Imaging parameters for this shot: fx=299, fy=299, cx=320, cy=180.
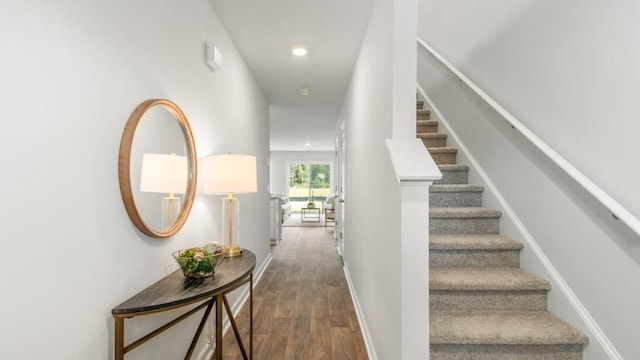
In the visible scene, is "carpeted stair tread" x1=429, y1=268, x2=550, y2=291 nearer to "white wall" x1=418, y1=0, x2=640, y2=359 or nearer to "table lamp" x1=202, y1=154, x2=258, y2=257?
"white wall" x1=418, y1=0, x2=640, y2=359

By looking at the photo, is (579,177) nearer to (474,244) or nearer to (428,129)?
(474,244)

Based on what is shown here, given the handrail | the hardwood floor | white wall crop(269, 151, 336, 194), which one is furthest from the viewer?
white wall crop(269, 151, 336, 194)

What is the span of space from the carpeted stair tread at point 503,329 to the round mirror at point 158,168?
1490mm

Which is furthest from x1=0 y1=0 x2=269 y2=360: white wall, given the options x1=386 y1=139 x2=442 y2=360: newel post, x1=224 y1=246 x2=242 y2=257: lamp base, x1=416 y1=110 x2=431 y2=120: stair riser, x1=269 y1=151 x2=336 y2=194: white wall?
x1=269 y1=151 x2=336 y2=194: white wall

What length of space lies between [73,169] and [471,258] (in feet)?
7.27

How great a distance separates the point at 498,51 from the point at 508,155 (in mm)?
800

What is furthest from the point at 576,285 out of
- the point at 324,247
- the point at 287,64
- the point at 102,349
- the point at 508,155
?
the point at 324,247

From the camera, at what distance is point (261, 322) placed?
2.61 metres

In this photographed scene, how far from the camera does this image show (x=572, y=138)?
1.62 metres

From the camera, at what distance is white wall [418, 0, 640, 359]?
4.33ft

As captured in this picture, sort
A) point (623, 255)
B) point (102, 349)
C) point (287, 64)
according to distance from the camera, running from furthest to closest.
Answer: point (287, 64), point (623, 255), point (102, 349)

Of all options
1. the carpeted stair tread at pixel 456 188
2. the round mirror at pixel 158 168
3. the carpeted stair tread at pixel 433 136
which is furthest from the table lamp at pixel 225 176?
the carpeted stair tread at pixel 433 136

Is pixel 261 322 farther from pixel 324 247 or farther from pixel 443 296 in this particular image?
pixel 324 247

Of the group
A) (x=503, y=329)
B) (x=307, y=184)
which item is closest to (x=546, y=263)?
(x=503, y=329)
